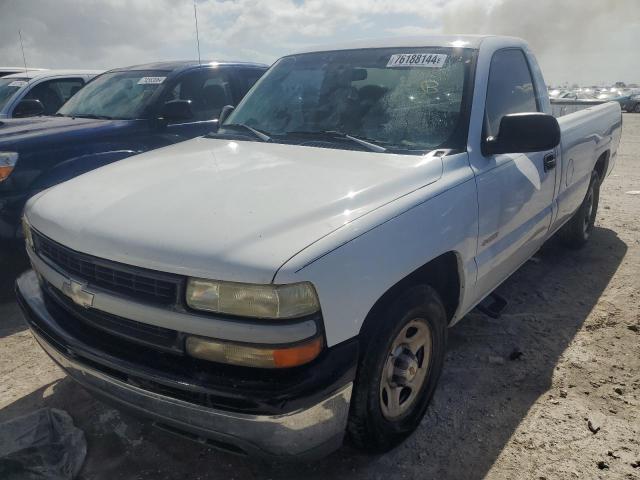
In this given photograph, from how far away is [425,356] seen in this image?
2.49 m

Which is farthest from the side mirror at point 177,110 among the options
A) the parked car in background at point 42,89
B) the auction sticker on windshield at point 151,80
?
the parked car in background at point 42,89

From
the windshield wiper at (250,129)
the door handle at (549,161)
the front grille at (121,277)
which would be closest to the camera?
the front grille at (121,277)

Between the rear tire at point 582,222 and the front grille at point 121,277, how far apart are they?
3992 millimetres

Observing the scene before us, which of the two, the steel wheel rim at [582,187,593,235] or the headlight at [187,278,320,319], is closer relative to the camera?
the headlight at [187,278,320,319]

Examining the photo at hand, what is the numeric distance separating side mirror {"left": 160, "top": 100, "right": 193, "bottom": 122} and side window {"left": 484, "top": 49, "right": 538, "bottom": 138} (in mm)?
2860

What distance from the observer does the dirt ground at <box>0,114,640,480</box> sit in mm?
2357

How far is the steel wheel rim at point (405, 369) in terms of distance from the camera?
2.24 m

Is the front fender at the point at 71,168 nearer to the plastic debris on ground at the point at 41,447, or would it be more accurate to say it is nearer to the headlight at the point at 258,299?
the plastic debris on ground at the point at 41,447

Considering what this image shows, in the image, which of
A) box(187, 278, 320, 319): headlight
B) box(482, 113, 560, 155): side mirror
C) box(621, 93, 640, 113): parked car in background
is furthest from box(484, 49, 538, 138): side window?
box(621, 93, 640, 113): parked car in background

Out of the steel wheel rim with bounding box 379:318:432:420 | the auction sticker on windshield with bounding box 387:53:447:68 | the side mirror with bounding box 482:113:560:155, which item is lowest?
the steel wheel rim with bounding box 379:318:432:420

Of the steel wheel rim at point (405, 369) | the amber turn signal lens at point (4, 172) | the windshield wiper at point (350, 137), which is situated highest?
the windshield wiper at point (350, 137)

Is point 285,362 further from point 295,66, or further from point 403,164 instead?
point 295,66

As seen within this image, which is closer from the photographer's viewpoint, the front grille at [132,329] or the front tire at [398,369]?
the front grille at [132,329]

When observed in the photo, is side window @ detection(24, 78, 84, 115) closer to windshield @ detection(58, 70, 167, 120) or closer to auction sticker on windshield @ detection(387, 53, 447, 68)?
windshield @ detection(58, 70, 167, 120)
